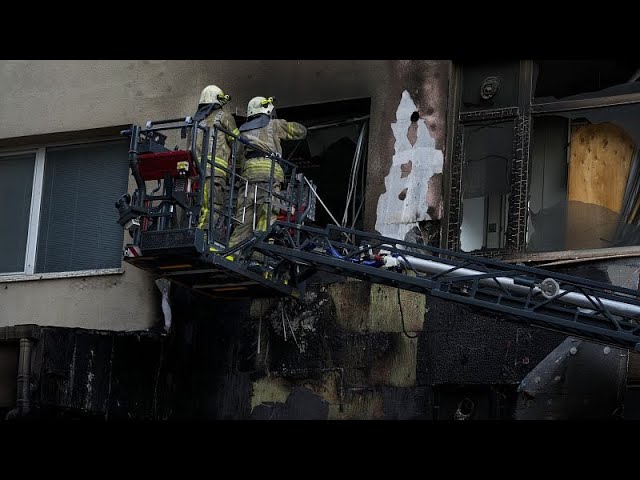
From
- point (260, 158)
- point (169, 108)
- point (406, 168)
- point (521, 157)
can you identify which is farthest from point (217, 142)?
point (521, 157)

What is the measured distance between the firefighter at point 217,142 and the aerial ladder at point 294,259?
0.08 metres

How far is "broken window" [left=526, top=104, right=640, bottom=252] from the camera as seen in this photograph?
14.9 metres

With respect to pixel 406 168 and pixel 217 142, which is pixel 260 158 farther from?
Result: pixel 406 168

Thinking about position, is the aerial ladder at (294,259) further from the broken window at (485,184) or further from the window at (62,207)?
the window at (62,207)

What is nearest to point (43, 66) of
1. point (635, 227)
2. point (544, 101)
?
point (544, 101)

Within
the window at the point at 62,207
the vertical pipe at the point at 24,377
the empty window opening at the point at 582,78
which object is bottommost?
the vertical pipe at the point at 24,377

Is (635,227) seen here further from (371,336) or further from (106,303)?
(106,303)

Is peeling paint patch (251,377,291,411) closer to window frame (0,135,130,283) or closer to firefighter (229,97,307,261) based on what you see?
firefighter (229,97,307,261)

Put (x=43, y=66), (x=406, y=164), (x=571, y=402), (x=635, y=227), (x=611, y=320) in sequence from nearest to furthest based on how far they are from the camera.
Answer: (x=611, y=320) → (x=571, y=402) → (x=635, y=227) → (x=406, y=164) → (x=43, y=66)

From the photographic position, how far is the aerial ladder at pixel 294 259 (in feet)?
42.0

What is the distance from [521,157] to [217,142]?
10.5 feet

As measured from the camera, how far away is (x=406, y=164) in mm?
15766

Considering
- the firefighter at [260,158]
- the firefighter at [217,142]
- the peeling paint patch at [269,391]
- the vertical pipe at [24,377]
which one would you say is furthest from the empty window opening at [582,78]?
the vertical pipe at [24,377]

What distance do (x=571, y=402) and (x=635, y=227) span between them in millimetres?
2142
